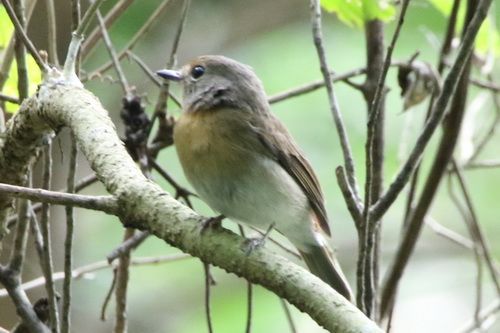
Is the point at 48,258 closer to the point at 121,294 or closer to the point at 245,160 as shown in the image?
the point at 121,294

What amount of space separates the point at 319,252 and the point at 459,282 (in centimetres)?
438

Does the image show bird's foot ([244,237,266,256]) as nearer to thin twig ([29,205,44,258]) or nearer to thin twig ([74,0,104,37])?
thin twig ([74,0,104,37])

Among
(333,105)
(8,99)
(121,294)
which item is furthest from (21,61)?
(333,105)

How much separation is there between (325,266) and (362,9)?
40.9 inches

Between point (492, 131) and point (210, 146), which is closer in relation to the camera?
point (210, 146)

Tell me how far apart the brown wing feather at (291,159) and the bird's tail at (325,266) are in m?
0.12

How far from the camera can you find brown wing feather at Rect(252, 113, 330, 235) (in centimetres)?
346

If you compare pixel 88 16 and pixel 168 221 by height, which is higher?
pixel 88 16

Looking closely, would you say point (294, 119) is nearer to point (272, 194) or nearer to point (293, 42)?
point (293, 42)

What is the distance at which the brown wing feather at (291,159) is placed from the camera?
136 inches

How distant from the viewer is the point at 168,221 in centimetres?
215

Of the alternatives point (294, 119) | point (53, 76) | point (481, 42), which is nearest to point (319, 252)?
point (481, 42)

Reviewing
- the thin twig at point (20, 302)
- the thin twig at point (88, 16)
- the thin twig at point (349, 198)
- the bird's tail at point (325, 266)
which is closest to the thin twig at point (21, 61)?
the thin twig at point (88, 16)

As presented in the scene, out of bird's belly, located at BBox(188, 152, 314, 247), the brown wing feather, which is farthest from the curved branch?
the brown wing feather
